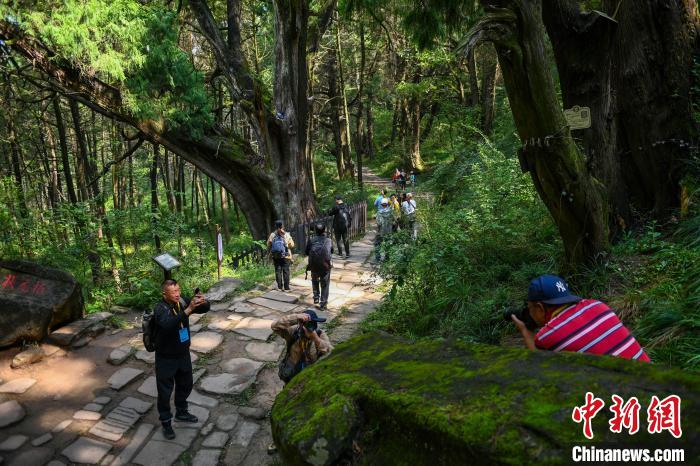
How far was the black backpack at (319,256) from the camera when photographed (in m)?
7.82

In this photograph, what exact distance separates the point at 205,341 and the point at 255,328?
2.71ft

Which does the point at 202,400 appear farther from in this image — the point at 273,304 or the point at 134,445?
the point at 273,304

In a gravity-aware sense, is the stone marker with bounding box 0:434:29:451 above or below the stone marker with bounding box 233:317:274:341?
below

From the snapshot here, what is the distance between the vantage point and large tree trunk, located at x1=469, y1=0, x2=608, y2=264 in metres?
4.05

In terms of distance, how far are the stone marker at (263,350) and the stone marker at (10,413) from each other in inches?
105

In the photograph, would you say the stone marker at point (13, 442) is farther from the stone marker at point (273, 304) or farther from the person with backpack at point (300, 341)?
the stone marker at point (273, 304)

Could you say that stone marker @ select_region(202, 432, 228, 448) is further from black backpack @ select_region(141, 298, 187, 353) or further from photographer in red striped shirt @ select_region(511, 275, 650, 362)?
photographer in red striped shirt @ select_region(511, 275, 650, 362)

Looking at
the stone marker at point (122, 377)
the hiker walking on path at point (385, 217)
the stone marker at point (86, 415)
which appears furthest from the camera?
the hiker walking on path at point (385, 217)

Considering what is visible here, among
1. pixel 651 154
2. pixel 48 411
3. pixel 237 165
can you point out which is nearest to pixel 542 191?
pixel 651 154

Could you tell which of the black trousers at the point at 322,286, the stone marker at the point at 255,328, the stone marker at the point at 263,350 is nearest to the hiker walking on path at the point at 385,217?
the black trousers at the point at 322,286

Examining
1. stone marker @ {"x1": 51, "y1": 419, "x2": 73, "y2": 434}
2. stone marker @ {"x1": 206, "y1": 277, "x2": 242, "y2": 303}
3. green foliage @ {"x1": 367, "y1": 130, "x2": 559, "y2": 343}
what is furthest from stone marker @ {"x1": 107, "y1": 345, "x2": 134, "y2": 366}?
green foliage @ {"x1": 367, "y1": 130, "x2": 559, "y2": 343}

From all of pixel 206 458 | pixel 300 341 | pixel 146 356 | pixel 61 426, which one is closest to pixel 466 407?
pixel 300 341

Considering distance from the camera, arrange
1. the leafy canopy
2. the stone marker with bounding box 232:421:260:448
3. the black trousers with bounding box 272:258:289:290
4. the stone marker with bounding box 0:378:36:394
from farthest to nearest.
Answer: the black trousers with bounding box 272:258:289:290 < the leafy canopy < the stone marker with bounding box 0:378:36:394 < the stone marker with bounding box 232:421:260:448

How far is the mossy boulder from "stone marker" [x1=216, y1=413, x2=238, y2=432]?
252 centimetres
